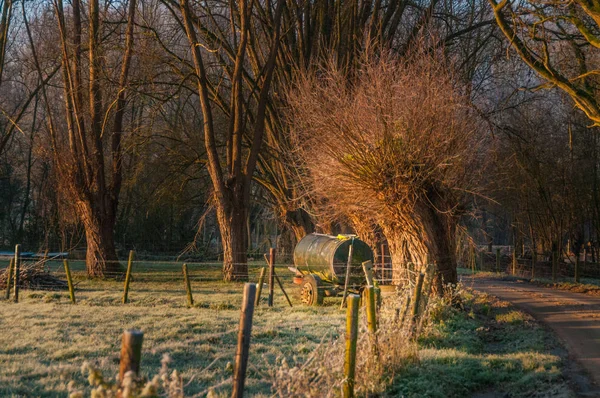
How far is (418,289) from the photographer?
436 inches

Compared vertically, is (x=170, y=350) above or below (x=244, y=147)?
below

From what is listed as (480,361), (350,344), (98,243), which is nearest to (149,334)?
(480,361)

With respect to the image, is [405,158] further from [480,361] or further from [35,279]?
[35,279]

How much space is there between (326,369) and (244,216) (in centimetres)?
1899

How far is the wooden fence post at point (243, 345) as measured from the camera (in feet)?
18.8

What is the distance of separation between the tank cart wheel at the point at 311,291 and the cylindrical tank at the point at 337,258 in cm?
47

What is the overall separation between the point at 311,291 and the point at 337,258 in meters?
1.10

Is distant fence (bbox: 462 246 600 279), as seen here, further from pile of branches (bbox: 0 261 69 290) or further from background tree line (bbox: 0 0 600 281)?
pile of branches (bbox: 0 261 69 290)

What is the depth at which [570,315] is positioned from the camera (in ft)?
50.9

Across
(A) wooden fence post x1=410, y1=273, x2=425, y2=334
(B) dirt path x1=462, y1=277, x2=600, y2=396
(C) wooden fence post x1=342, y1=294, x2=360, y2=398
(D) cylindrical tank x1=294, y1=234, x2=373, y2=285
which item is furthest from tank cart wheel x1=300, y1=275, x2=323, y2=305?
(C) wooden fence post x1=342, y1=294, x2=360, y2=398

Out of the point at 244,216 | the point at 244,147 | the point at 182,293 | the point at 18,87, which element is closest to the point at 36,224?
the point at 18,87

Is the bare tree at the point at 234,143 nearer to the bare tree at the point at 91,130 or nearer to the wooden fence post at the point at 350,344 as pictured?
the bare tree at the point at 91,130

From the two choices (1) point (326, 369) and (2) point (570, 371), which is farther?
(2) point (570, 371)

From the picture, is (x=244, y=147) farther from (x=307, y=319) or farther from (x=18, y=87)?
(x=18, y=87)
